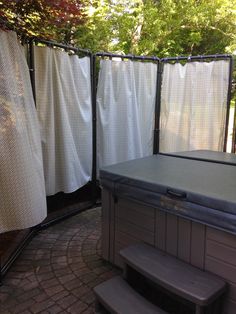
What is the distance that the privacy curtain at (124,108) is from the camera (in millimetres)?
3625

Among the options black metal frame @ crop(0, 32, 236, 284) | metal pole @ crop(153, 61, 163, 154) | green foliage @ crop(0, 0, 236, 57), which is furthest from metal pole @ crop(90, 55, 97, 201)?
green foliage @ crop(0, 0, 236, 57)

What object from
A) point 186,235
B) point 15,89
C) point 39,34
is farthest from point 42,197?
point 39,34

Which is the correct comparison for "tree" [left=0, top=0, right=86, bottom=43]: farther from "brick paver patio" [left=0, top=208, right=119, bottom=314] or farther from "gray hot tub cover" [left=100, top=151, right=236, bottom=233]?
"brick paver patio" [left=0, top=208, right=119, bottom=314]

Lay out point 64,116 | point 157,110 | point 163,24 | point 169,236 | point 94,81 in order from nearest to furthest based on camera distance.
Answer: point 169,236 < point 64,116 < point 94,81 < point 157,110 < point 163,24

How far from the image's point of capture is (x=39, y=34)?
250cm

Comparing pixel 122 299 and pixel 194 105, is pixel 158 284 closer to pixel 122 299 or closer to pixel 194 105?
pixel 122 299

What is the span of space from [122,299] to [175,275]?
38 cm

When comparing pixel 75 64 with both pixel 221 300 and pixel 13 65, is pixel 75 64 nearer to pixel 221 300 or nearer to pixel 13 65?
pixel 13 65

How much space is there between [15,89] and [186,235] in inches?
63.0

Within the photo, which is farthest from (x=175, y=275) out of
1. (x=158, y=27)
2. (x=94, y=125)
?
(x=158, y=27)

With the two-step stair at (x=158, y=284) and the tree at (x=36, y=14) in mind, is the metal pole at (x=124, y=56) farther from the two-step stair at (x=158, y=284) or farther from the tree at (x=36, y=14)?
the two-step stair at (x=158, y=284)

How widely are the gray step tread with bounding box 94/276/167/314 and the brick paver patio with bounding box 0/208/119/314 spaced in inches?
8.2

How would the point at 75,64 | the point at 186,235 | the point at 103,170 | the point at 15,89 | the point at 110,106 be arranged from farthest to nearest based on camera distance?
the point at 110,106, the point at 75,64, the point at 103,170, the point at 15,89, the point at 186,235

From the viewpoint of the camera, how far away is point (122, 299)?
5.66 feet
